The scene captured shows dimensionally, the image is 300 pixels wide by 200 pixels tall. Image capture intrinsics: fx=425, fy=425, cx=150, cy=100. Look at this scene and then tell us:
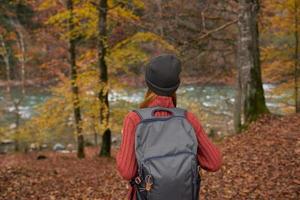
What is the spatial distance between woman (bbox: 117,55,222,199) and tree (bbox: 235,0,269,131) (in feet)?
28.4

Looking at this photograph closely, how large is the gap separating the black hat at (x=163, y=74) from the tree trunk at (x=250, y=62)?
864 centimetres

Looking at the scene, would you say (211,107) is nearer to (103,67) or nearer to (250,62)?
(103,67)

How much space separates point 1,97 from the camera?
113 ft

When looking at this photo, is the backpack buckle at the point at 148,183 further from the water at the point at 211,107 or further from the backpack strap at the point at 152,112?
the water at the point at 211,107

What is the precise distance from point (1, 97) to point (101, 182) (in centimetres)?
2717

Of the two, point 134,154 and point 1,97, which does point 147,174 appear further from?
point 1,97

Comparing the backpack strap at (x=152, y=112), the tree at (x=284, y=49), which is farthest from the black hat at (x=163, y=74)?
the tree at (x=284, y=49)

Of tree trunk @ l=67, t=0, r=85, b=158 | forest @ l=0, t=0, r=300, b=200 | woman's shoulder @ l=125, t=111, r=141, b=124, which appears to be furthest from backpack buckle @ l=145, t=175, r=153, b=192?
tree trunk @ l=67, t=0, r=85, b=158

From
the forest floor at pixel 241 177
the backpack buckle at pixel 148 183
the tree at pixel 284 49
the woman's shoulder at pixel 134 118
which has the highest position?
the tree at pixel 284 49

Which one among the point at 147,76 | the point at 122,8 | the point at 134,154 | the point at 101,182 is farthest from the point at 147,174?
the point at 122,8

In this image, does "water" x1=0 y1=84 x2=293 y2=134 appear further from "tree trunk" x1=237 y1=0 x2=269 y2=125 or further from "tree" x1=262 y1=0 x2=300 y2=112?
"tree trunk" x1=237 y1=0 x2=269 y2=125

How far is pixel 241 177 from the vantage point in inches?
290

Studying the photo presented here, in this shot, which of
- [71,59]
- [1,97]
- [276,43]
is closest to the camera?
[71,59]

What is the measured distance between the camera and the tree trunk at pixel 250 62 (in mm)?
11047
